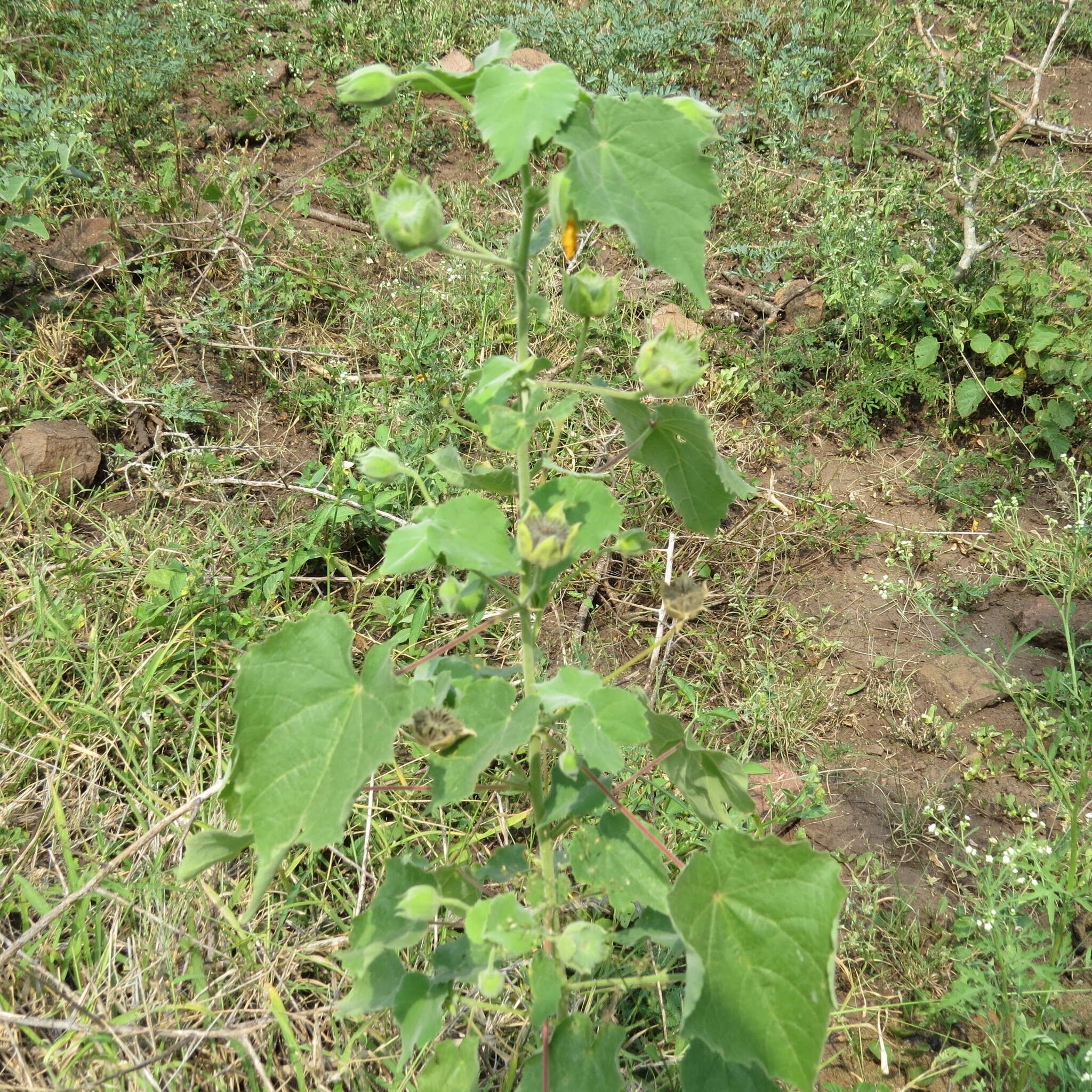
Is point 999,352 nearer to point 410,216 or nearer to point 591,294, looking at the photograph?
point 591,294

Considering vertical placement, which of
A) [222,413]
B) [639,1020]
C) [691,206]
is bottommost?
[639,1020]

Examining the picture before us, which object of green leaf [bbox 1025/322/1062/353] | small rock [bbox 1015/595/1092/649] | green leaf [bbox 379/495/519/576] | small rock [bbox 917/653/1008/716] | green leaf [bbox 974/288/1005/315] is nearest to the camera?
green leaf [bbox 379/495/519/576]

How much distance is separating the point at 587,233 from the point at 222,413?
1761 mm

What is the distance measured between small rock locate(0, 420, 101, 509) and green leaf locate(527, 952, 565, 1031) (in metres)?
2.40

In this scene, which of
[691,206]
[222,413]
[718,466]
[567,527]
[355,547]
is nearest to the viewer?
[691,206]

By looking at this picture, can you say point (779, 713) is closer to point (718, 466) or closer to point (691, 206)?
point (718, 466)

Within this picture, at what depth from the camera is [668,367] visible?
1.22 meters

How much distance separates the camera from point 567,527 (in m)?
1.22

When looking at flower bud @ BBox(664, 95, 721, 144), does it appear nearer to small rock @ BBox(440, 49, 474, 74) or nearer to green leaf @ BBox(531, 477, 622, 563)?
green leaf @ BBox(531, 477, 622, 563)

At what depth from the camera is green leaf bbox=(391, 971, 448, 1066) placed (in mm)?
1294

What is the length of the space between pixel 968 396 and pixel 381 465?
2.87m

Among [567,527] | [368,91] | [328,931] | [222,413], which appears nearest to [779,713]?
[328,931]

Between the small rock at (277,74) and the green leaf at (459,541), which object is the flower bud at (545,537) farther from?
the small rock at (277,74)

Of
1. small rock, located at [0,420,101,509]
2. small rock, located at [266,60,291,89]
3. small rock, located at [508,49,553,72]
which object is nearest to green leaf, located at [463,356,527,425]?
small rock, located at [0,420,101,509]
